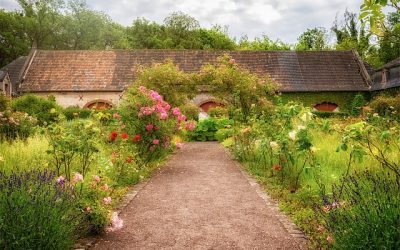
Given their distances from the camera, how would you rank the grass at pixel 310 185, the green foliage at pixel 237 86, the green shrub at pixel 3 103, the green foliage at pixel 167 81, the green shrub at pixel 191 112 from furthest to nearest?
the green shrub at pixel 191 112
the green foliage at pixel 167 81
the green foliage at pixel 237 86
the green shrub at pixel 3 103
the grass at pixel 310 185

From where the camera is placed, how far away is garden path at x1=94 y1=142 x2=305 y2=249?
4.92m

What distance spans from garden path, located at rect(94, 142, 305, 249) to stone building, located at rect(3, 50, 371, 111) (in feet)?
65.6

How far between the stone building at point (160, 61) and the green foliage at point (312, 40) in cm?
2092

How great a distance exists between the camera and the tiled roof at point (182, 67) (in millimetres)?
28266

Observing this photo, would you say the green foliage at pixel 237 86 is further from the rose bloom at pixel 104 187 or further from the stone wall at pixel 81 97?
the rose bloom at pixel 104 187

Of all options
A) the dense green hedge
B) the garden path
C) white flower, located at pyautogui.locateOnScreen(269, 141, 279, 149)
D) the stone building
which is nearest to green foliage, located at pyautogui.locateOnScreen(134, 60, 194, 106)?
the garden path

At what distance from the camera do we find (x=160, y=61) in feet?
97.4

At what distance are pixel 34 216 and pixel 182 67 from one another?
85.1 feet

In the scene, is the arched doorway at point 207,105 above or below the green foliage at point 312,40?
below

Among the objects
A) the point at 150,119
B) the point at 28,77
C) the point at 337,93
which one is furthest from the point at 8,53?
the point at 150,119

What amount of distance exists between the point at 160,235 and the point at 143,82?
1359cm

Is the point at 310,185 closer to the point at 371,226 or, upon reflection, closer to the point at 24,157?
the point at 371,226

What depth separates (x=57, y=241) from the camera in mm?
3979

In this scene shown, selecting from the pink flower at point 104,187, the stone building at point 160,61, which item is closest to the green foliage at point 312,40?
the stone building at point 160,61
